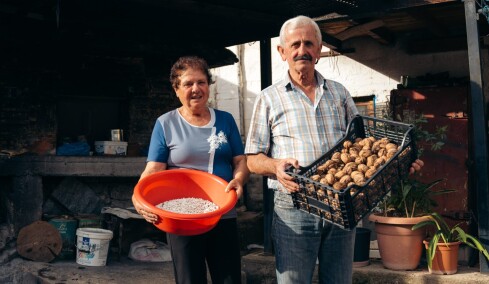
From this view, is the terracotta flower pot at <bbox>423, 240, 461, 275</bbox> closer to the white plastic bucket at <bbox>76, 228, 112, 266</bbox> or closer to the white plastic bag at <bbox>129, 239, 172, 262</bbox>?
the white plastic bag at <bbox>129, 239, 172, 262</bbox>

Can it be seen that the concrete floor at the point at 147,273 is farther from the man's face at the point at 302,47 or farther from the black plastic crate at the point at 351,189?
the man's face at the point at 302,47

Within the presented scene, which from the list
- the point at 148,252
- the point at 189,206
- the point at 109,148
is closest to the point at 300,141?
the point at 189,206

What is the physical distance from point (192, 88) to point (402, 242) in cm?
332

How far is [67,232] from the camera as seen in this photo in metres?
6.48

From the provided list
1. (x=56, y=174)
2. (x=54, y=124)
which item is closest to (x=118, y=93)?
(x=54, y=124)

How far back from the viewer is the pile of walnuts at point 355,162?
2.63 m

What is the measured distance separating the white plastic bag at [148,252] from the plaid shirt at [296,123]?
388 cm

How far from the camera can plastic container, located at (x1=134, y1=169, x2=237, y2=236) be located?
2789 mm

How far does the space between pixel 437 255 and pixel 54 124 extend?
5.09 meters

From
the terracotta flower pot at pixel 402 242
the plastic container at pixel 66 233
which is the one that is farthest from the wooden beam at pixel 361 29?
the plastic container at pixel 66 233

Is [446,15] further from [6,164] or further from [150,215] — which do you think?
[6,164]

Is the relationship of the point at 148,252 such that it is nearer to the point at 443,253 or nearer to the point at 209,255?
the point at 443,253

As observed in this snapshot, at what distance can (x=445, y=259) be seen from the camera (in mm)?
5203

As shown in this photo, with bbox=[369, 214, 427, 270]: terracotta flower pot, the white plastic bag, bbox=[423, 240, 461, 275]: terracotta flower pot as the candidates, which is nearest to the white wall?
bbox=[369, 214, 427, 270]: terracotta flower pot
